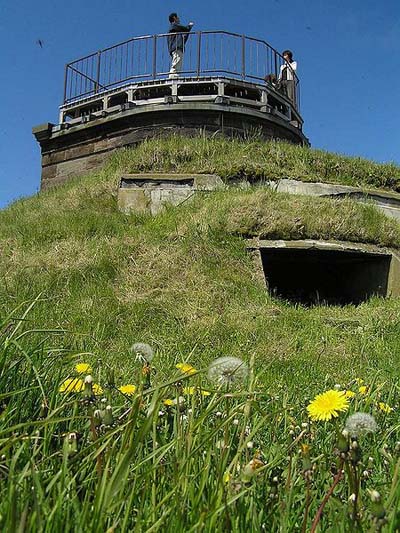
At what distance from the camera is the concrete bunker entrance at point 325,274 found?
7.06 m

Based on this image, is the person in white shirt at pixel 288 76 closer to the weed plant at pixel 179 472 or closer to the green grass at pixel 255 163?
the green grass at pixel 255 163

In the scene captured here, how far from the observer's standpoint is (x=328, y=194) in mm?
8633

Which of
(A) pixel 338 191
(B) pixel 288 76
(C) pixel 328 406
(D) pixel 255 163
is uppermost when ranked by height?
(B) pixel 288 76

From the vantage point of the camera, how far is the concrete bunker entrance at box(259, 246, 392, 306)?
23.2 feet

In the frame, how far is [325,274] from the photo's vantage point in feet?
27.4

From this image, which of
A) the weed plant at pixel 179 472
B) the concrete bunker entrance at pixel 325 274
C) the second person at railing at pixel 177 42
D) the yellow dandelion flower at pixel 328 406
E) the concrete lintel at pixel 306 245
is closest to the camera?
the weed plant at pixel 179 472

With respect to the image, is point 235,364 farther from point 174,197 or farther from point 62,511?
point 174,197

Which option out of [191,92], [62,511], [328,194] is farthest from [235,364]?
[191,92]

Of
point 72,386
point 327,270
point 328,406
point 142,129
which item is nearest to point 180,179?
point 327,270

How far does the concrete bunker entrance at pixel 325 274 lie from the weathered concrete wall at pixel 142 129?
5.02 metres

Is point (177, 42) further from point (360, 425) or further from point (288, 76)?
point (360, 425)

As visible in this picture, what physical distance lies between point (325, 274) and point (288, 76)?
9.72 m

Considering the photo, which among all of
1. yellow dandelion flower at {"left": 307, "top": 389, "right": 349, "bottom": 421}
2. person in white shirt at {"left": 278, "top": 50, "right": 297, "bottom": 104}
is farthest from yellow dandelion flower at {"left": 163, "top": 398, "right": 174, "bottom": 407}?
person in white shirt at {"left": 278, "top": 50, "right": 297, "bottom": 104}

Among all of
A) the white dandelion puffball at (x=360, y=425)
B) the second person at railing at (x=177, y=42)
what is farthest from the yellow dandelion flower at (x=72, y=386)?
the second person at railing at (x=177, y=42)
